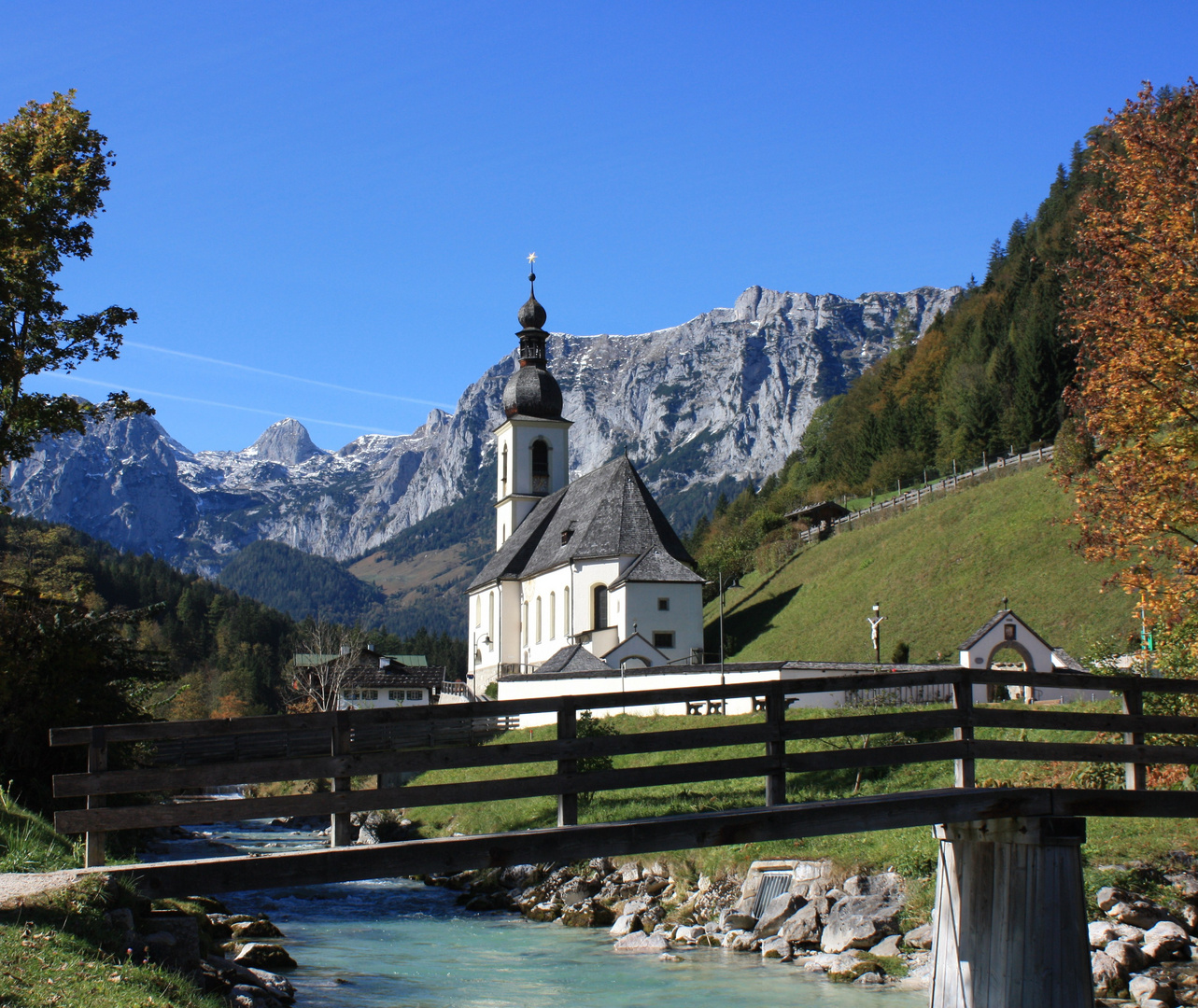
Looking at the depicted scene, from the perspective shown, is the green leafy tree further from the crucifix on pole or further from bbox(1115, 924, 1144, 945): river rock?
the crucifix on pole

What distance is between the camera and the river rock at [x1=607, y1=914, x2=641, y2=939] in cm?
1877

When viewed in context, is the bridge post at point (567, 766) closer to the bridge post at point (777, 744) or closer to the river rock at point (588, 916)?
the bridge post at point (777, 744)

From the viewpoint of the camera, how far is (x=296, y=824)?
4662 cm

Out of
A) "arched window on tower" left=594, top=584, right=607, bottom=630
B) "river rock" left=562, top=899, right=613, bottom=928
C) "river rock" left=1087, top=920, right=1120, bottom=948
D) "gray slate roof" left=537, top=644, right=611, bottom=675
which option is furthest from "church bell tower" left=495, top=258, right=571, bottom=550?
"river rock" left=1087, top=920, right=1120, bottom=948

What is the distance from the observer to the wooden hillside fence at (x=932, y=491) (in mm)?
58031

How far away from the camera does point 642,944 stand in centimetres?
1747

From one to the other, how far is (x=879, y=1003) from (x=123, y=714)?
481 inches

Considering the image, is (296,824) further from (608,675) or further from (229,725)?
(229,725)

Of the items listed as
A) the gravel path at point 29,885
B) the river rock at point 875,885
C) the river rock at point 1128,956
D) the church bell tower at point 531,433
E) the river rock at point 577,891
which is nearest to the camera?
the gravel path at point 29,885

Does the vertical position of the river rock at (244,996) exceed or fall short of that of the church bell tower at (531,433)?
it falls short

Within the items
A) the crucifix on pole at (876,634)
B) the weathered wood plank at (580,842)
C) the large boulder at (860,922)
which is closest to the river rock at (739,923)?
the large boulder at (860,922)

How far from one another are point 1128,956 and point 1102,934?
0.65 metres

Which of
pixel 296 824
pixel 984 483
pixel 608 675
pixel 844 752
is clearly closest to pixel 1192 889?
pixel 844 752

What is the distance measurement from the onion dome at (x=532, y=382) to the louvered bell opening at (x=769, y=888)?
2136 inches
